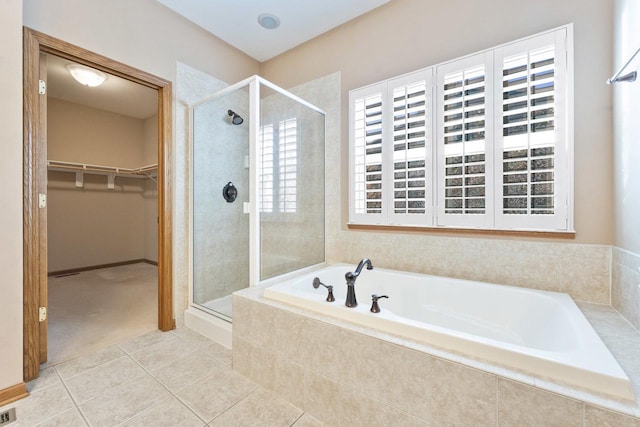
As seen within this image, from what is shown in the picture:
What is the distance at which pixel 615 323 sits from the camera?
1.27 metres

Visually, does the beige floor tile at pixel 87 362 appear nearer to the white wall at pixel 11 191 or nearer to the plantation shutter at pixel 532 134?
the white wall at pixel 11 191

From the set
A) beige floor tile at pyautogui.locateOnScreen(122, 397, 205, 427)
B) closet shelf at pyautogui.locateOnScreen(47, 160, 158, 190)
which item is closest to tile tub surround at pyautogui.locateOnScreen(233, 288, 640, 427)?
beige floor tile at pyautogui.locateOnScreen(122, 397, 205, 427)

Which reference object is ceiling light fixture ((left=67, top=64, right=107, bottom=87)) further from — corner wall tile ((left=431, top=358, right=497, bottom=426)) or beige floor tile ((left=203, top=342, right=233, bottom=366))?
corner wall tile ((left=431, top=358, right=497, bottom=426))

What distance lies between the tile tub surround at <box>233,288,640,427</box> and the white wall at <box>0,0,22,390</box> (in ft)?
3.80

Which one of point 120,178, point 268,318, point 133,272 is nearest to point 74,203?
point 120,178

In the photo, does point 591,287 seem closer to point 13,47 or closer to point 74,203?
point 13,47

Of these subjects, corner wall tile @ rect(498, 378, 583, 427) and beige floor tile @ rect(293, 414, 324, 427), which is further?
beige floor tile @ rect(293, 414, 324, 427)

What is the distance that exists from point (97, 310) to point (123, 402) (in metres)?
1.71

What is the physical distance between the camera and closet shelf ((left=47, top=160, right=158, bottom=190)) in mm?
3805

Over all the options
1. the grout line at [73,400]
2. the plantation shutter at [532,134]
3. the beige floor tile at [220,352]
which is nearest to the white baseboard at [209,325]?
the beige floor tile at [220,352]

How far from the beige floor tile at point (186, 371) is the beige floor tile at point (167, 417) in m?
0.13

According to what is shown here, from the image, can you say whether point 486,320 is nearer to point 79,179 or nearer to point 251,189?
point 251,189

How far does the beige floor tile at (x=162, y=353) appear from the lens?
1780 millimetres

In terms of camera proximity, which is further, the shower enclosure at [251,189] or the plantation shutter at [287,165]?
the plantation shutter at [287,165]
